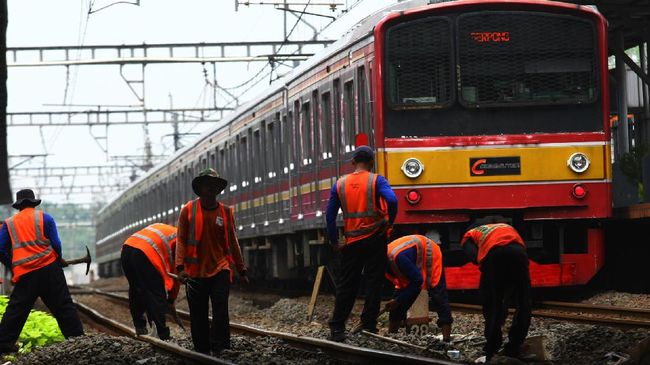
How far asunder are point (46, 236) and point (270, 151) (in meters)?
8.68

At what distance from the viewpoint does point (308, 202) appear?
54.7 ft

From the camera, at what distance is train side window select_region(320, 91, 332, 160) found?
1559cm

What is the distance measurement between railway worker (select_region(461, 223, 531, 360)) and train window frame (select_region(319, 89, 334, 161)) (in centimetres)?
706

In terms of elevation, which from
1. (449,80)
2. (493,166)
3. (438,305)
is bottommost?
(438,305)

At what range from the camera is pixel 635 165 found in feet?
62.6

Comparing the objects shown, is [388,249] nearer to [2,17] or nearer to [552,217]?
[552,217]

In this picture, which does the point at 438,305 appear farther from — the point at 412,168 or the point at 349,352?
the point at 412,168

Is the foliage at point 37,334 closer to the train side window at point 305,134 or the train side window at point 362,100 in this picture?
the train side window at point 362,100

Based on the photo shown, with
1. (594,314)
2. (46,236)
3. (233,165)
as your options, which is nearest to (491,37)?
(594,314)

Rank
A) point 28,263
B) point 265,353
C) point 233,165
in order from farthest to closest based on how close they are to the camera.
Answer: point 233,165 < point 28,263 < point 265,353

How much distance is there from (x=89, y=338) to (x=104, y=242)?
42447 millimetres

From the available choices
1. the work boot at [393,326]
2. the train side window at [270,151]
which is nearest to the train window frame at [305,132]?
the train side window at [270,151]

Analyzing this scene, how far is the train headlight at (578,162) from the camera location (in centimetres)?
1320

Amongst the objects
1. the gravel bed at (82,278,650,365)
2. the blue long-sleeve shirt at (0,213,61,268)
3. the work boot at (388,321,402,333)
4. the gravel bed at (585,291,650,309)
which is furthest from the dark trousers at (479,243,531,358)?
the gravel bed at (585,291,650,309)
